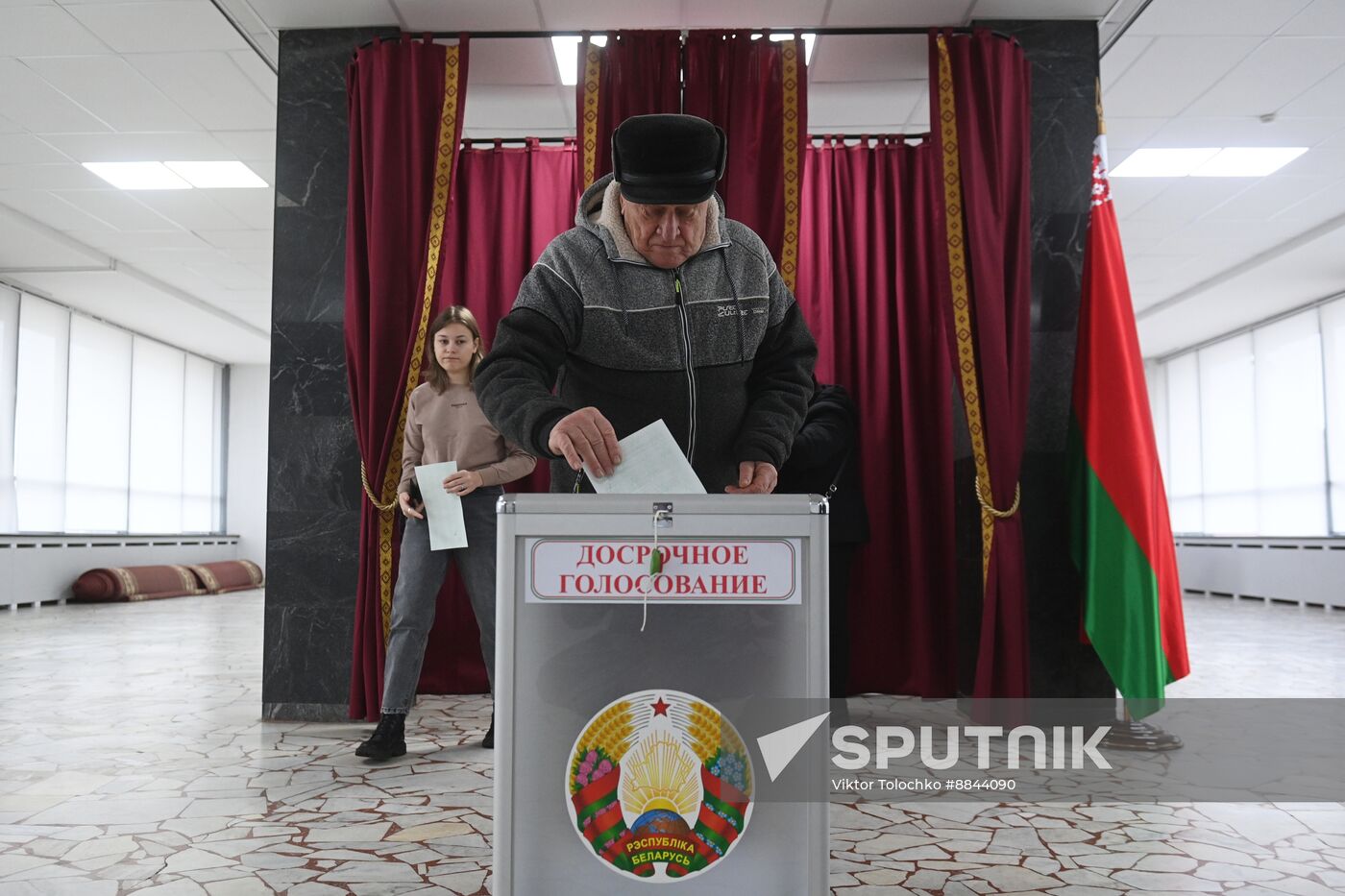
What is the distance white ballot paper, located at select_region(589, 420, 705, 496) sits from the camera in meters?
1.29

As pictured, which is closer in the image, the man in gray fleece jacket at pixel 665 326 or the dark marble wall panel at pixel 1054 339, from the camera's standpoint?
the man in gray fleece jacket at pixel 665 326

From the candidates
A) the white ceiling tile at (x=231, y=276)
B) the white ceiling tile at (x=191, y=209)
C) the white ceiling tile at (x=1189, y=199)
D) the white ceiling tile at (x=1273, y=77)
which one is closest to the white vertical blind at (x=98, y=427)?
the white ceiling tile at (x=231, y=276)

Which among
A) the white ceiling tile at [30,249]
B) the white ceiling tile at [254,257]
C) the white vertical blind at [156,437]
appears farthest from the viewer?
the white vertical blind at [156,437]

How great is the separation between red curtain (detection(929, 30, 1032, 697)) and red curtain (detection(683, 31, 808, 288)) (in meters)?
0.53

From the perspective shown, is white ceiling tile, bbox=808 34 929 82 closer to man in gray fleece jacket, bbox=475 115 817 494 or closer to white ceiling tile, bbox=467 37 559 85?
white ceiling tile, bbox=467 37 559 85

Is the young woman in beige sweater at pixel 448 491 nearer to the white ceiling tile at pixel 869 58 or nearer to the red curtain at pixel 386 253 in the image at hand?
the red curtain at pixel 386 253

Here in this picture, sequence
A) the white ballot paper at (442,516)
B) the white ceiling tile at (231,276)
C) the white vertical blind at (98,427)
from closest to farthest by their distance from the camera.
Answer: the white ballot paper at (442,516)
the white ceiling tile at (231,276)
the white vertical blind at (98,427)

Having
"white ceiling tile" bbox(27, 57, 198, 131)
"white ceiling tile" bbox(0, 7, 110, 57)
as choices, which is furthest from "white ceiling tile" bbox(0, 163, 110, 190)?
"white ceiling tile" bbox(0, 7, 110, 57)

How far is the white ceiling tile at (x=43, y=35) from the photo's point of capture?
13.4 ft

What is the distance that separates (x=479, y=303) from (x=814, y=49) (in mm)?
1807

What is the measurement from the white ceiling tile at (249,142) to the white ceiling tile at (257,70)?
0.59 metres

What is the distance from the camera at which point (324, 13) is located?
384cm

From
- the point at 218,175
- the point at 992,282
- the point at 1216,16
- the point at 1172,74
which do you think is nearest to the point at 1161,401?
the point at 1172,74

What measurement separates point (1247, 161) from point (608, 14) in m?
Answer: 4.14
